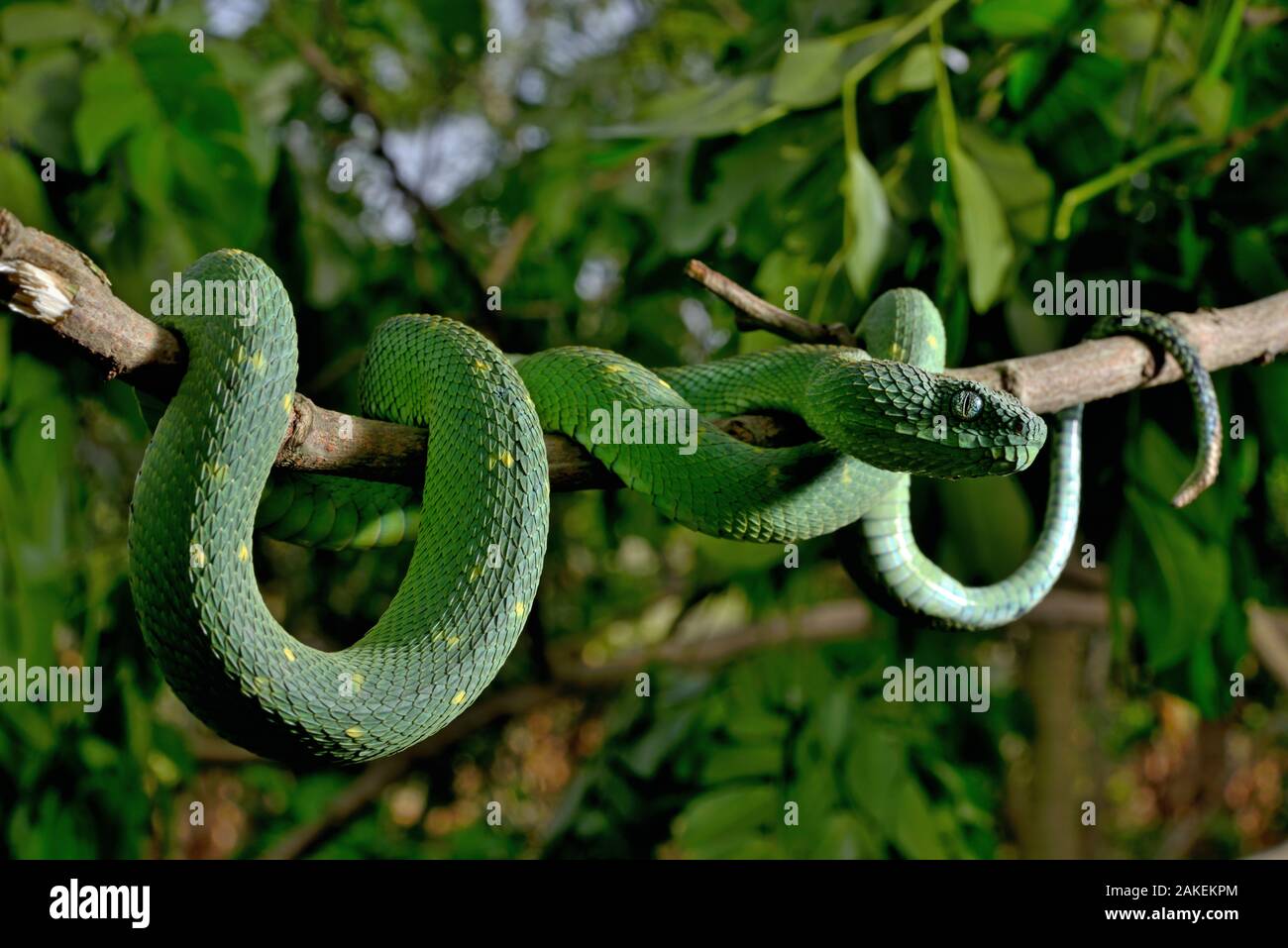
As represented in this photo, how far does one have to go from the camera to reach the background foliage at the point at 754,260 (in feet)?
6.18

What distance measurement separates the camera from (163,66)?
191 centimetres

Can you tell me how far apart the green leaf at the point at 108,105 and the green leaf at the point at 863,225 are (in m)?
1.16

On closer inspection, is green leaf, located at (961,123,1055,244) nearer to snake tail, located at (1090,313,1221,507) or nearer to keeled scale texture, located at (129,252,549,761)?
snake tail, located at (1090,313,1221,507)

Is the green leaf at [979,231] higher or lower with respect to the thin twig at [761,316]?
higher

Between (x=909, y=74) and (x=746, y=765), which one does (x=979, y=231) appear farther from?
(x=746, y=765)

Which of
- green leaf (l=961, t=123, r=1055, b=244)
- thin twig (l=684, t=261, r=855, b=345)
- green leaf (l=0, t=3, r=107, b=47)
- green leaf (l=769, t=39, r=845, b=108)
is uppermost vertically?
green leaf (l=0, t=3, r=107, b=47)

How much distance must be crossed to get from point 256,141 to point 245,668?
149 cm

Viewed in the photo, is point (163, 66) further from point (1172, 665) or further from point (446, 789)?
point (446, 789)

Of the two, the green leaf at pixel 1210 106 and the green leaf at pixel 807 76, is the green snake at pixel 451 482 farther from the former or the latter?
the green leaf at pixel 1210 106

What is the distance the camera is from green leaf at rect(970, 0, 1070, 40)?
189cm
